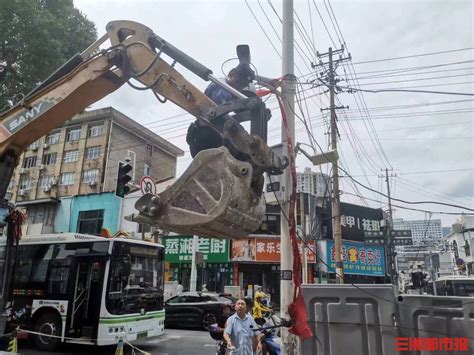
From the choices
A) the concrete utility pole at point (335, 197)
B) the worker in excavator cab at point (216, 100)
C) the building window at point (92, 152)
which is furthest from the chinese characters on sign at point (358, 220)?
the worker in excavator cab at point (216, 100)

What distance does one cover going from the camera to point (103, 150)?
37781 mm

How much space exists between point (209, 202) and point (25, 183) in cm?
4430

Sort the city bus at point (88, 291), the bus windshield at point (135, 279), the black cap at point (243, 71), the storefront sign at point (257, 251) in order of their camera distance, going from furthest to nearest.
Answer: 1. the storefront sign at point (257, 251)
2. the bus windshield at point (135, 279)
3. the city bus at point (88, 291)
4. the black cap at point (243, 71)

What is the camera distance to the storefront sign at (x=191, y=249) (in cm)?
2525

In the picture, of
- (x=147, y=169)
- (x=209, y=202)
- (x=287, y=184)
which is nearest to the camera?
(x=209, y=202)

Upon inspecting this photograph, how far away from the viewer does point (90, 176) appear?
123 feet

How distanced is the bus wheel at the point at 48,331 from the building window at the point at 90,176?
28.3 metres

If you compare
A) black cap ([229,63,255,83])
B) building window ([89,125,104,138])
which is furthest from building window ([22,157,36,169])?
black cap ([229,63,255,83])

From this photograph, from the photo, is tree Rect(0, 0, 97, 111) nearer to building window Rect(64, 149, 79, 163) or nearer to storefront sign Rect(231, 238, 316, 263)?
storefront sign Rect(231, 238, 316, 263)

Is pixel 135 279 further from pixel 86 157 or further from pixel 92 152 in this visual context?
pixel 86 157

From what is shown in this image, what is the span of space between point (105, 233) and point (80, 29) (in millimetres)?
6568

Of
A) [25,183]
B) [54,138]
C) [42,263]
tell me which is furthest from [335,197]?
[25,183]

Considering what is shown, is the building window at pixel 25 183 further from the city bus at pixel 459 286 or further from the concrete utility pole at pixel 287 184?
the concrete utility pole at pixel 287 184

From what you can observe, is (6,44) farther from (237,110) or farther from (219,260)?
(219,260)
